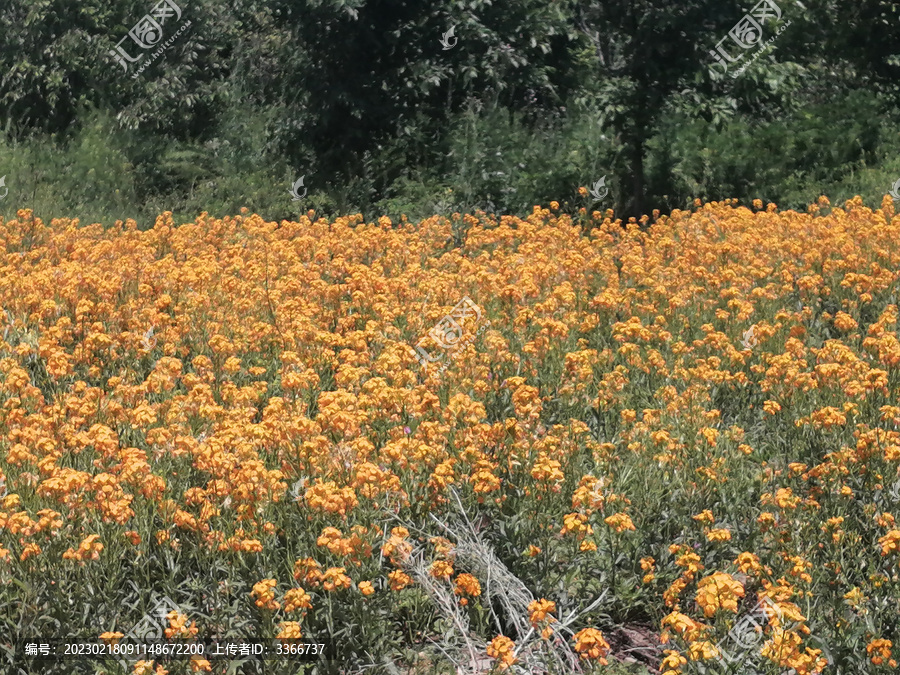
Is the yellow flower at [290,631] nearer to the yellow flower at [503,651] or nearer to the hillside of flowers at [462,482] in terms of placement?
the hillside of flowers at [462,482]

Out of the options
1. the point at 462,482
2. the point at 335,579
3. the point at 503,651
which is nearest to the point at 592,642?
the point at 503,651

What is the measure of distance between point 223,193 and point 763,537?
878 centimetres

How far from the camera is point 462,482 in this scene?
14.0ft

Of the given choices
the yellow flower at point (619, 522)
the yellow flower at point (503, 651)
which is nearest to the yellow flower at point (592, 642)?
the yellow flower at point (503, 651)

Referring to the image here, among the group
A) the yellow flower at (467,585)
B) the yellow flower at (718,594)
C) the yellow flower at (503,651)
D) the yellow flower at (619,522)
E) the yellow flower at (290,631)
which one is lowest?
the yellow flower at (290,631)

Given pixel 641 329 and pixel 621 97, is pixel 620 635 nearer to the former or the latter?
pixel 641 329

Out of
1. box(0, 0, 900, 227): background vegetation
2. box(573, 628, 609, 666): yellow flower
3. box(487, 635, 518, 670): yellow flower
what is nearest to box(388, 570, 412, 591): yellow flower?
box(487, 635, 518, 670): yellow flower

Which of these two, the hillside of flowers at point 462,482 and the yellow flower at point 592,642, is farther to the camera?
the hillside of flowers at point 462,482

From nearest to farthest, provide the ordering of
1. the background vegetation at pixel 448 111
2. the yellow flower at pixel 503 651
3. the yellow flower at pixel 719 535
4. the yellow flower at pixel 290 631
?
the yellow flower at pixel 503 651, the yellow flower at pixel 290 631, the yellow flower at pixel 719 535, the background vegetation at pixel 448 111

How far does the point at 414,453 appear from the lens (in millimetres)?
4172

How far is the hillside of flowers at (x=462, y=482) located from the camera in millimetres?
3611

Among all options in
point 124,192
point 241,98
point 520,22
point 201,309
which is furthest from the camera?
point 241,98

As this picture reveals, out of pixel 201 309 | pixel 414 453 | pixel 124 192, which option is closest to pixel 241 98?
pixel 124 192

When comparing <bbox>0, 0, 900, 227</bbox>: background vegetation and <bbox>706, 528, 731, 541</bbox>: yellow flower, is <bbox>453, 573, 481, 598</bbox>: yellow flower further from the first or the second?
<bbox>0, 0, 900, 227</bbox>: background vegetation
